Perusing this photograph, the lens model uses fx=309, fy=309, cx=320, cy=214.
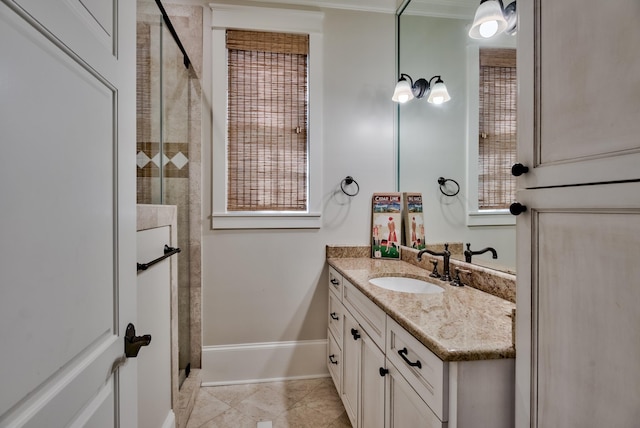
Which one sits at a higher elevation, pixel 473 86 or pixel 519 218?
pixel 473 86

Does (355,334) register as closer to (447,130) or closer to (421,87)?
(447,130)

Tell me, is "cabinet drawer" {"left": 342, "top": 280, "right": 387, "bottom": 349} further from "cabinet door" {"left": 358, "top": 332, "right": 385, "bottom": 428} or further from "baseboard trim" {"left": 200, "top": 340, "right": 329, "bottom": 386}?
"baseboard trim" {"left": 200, "top": 340, "right": 329, "bottom": 386}

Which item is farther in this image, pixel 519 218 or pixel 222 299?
pixel 222 299

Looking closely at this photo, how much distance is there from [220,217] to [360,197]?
3.48ft

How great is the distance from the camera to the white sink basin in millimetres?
1741

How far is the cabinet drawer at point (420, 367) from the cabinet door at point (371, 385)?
0.47ft

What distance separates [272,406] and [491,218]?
1.75 metres

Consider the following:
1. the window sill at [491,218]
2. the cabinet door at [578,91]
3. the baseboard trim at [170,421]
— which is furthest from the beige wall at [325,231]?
the cabinet door at [578,91]

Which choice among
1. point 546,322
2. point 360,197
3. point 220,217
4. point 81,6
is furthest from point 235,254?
point 546,322

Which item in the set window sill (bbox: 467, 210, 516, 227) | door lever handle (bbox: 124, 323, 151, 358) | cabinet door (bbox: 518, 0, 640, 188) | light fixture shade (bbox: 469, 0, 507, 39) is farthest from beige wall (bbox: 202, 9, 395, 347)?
cabinet door (bbox: 518, 0, 640, 188)

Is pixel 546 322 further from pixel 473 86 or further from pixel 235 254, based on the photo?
pixel 235 254

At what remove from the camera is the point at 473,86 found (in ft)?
5.48

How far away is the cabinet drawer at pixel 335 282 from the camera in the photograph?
2.01 metres

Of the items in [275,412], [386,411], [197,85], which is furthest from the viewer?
[197,85]
